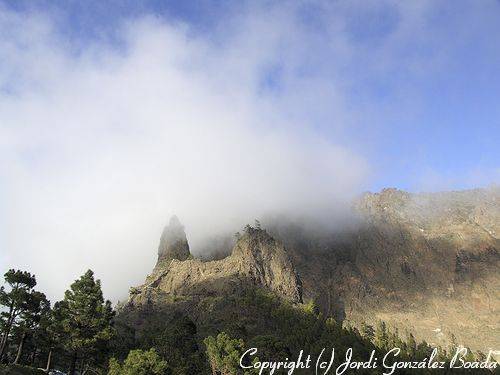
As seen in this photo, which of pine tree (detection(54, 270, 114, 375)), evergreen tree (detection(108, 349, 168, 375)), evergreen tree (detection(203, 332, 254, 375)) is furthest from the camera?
pine tree (detection(54, 270, 114, 375))

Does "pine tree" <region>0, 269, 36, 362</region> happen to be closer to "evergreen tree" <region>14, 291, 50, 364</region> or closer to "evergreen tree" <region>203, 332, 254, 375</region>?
"evergreen tree" <region>14, 291, 50, 364</region>

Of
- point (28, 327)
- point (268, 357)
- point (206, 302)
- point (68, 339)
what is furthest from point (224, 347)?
point (206, 302)

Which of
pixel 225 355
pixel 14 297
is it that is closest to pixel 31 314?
pixel 14 297

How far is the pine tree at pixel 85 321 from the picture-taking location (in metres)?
54.9

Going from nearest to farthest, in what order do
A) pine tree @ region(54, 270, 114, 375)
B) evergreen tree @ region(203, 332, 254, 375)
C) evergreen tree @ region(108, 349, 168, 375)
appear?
evergreen tree @ region(108, 349, 168, 375)
evergreen tree @ region(203, 332, 254, 375)
pine tree @ region(54, 270, 114, 375)

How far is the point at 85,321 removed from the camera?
184ft

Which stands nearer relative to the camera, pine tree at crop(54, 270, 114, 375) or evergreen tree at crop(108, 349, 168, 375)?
evergreen tree at crop(108, 349, 168, 375)

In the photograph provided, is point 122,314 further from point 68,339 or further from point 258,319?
point 68,339

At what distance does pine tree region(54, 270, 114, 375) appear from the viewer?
54.9 m

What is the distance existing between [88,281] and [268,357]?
24.6 meters

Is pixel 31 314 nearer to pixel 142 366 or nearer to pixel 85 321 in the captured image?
pixel 85 321

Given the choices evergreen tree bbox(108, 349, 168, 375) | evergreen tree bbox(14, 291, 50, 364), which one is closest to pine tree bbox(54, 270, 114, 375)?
evergreen tree bbox(14, 291, 50, 364)

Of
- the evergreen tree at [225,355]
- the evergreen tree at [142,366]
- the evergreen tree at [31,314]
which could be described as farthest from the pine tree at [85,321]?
the evergreen tree at [225,355]

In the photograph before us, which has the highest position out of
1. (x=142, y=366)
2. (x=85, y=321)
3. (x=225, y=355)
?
(x=85, y=321)
